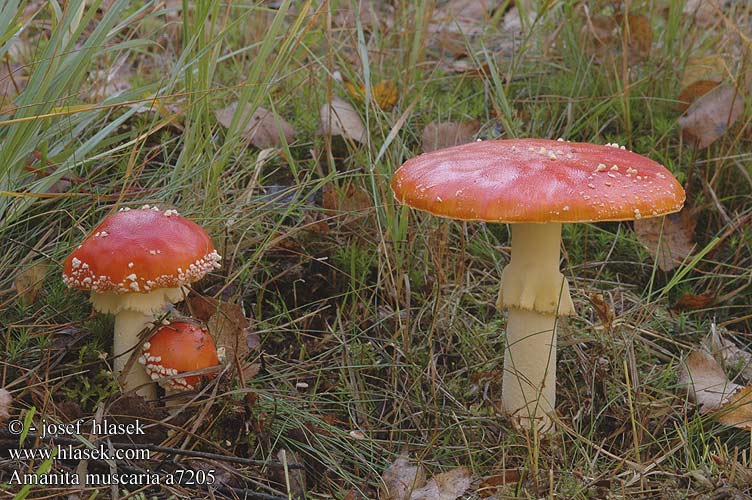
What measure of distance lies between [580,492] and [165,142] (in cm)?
218

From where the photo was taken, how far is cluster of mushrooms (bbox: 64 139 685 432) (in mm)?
1979

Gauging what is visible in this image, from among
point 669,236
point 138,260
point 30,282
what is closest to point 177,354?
point 138,260

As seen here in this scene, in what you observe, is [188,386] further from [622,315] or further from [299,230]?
[622,315]

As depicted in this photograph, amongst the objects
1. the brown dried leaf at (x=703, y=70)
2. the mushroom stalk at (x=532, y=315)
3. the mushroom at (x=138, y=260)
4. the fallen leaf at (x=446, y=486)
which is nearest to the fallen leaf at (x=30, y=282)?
the mushroom at (x=138, y=260)

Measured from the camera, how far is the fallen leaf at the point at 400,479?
2.23 metres

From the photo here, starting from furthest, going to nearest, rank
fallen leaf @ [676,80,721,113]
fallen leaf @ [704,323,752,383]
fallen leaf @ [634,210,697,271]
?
→ fallen leaf @ [676,80,721,113] < fallen leaf @ [634,210,697,271] < fallen leaf @ [704,323,752,383]

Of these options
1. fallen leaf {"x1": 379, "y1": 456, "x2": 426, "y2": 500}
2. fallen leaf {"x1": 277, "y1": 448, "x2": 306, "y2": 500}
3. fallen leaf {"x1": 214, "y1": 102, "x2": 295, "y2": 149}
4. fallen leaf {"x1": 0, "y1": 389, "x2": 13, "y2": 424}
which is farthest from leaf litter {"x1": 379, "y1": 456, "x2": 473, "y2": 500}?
fallen leaf {"x1": 214, "y1": 102, "x2": 295, "y2": 149}

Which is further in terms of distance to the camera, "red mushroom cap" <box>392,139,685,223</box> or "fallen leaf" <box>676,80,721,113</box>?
"fallen leaf" <box>676,80,721,113</box>

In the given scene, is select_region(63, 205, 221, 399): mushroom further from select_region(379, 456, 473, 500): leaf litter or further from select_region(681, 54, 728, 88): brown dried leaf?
select_region(681, 54, 728, 88): brown dried leaf

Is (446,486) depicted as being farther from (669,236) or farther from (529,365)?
(669,236)

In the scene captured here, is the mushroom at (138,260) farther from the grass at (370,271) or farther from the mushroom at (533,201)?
the mushroom at (533,201)

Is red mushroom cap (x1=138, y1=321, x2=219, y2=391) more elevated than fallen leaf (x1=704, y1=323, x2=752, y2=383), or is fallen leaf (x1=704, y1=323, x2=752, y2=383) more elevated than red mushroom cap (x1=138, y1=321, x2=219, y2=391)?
red mushroom cap (x1=138, y1=321, x2=219, y2=391)

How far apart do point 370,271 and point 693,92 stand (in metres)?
1.76

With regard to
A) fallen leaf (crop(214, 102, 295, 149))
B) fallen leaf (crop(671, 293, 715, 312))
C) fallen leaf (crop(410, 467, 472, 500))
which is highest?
fallen leaf (crop(214, 102, 295, 149))
